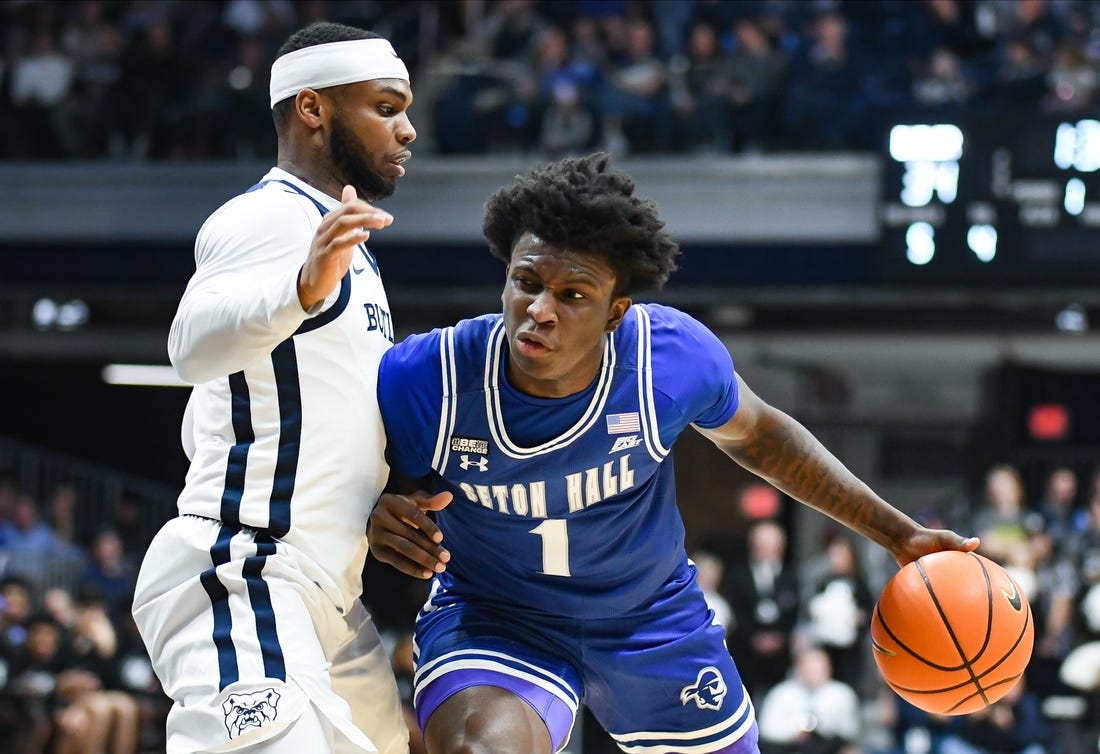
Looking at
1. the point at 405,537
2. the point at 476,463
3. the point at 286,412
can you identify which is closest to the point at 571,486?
the point at 476,463

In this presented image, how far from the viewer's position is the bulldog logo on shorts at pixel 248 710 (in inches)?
128

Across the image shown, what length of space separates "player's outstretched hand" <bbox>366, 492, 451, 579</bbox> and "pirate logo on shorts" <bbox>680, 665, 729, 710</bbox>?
0.82 metres

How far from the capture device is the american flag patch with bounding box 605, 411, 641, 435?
3.73m

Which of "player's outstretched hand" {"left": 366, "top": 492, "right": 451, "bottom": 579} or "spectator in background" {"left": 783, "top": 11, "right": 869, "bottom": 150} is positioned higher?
"player's outstretched hand" {"left": 366, "top": 492, "right": 451, "bottom": 579}

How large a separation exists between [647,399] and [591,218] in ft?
1.58

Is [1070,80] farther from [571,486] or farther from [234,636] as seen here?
[234,636]

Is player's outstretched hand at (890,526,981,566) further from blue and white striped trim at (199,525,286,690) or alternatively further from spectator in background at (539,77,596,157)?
spectator in background at (539,77,596,157)

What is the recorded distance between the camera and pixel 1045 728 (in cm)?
935

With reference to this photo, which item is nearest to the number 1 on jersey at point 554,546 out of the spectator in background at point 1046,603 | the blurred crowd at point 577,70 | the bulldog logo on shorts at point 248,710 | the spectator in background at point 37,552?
the bulldog logo on shorts at point 248,710

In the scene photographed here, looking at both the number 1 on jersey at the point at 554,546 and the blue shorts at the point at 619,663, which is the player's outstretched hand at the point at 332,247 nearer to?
the number 1 on jersey at the point at 554,546

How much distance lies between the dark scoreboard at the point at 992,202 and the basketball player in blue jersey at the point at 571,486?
636cm

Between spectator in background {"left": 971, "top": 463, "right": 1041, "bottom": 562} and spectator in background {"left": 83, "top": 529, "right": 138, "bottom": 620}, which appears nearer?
spectator in background {"left": 971, "top": 463, "right": 1041, "bottom": 562}

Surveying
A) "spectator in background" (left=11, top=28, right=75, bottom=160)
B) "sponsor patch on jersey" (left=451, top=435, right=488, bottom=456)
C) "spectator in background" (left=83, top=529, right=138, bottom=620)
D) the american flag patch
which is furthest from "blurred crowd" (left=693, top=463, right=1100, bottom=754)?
"spectator in background" (left=11, top=28, right=75, bottom=160)

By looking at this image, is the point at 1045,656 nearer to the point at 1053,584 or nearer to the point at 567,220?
the point at 1053,584
